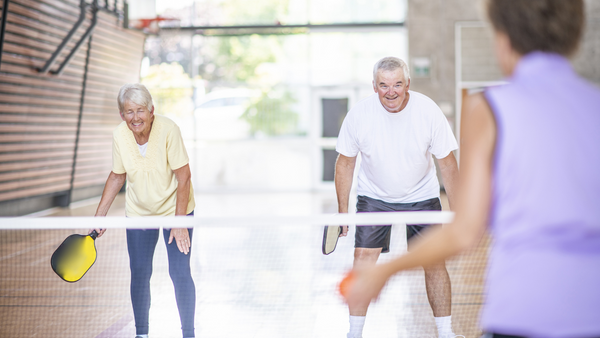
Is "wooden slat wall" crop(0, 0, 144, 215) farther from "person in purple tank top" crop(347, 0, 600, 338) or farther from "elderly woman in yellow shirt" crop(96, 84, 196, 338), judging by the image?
"person in purple tank top" crop(347, 0, 600, 338)

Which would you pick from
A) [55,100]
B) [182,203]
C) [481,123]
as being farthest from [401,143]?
[55,100]

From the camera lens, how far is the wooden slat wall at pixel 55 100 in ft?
28.9

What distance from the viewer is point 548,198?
1.05 metres

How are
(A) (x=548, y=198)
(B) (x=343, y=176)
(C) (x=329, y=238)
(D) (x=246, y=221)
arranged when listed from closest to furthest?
(A) (x=548, y=198), (D) (x=246, y=221), (C) (x=329, y=238), (B) (x=343, y=176)

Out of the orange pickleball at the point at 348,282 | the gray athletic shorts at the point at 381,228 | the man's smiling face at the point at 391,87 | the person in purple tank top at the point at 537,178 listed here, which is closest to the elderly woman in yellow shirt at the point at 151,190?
the gray athletic shorts at the point at 381,228

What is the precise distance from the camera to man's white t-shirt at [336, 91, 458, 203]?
331cm

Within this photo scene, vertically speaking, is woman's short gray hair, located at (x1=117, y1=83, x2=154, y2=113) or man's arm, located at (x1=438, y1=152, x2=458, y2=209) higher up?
woman's short gray hair, located at (x1=117, y1=83, x2=154, y2=113)

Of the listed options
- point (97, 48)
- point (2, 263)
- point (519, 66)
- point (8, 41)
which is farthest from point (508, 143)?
point (97, 48)

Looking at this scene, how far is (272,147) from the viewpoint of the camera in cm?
1502

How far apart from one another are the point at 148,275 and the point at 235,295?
5.27 feet

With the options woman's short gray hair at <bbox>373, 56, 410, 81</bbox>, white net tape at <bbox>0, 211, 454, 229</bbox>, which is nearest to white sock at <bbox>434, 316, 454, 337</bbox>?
white net tape at <bbox>0, 211, 454, 229</bbox>

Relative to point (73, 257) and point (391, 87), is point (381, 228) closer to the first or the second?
point (391, 87)

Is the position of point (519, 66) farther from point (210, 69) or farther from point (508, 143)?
point (210, 69)

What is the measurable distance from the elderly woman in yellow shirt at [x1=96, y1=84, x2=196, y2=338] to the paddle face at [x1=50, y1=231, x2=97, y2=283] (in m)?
0.17
